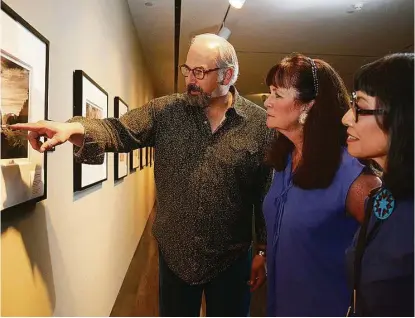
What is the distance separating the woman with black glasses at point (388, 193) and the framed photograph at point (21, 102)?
2.35ft

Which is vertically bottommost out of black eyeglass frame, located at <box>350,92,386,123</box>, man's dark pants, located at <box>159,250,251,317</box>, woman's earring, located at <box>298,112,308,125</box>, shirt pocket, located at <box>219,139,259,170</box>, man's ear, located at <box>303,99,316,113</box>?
man's dark pants, located at <box>159,250,251,317</box>

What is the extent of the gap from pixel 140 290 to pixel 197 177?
5.52 ft

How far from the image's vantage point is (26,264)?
3.18ft

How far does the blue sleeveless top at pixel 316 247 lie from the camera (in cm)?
90

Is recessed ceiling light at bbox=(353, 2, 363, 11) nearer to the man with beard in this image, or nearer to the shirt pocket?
the man with beard

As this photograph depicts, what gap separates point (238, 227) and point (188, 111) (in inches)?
16.2

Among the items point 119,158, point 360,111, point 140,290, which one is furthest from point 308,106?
point 140,290

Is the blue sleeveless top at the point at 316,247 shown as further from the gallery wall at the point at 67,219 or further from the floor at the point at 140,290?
the gallery wall at the point at 67,219

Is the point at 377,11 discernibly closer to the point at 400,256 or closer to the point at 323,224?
the point at 323,224

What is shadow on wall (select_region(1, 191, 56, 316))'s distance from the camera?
85cm

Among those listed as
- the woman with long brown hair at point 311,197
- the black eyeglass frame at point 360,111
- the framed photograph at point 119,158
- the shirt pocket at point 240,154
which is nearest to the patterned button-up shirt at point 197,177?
the shirt pocket at point 240,154

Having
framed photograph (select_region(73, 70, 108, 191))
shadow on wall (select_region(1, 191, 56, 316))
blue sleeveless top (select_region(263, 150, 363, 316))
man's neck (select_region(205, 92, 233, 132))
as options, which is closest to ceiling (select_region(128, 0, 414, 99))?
framed photograph (select_region(73, 70, 108, 191))

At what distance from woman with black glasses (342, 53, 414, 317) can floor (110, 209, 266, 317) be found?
82 cm

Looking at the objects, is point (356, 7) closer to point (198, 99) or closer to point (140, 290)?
point (198, 99)
